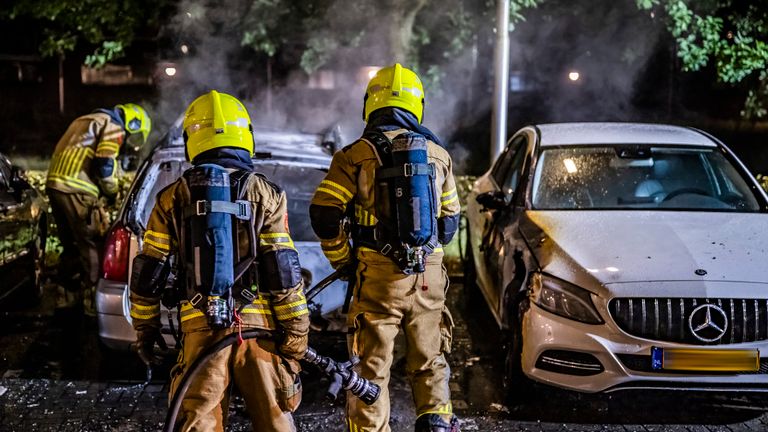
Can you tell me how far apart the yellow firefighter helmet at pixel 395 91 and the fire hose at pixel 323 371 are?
2.87 ft

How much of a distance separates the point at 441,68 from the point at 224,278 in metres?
10.8

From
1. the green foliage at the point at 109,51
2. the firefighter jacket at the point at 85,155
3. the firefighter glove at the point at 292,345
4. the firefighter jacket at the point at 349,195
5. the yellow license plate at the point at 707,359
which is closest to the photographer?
the firefighter glove at the point at 292,345

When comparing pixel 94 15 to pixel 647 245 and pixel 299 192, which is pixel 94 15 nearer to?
pixel 299 192

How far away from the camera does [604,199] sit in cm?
561

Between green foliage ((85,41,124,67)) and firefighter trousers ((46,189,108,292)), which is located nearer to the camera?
firefighter trousers ((46,189,108,292))

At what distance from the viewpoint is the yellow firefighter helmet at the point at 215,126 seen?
3.40 metres

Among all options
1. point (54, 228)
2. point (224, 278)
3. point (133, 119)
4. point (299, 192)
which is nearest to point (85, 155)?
point (133, 119)

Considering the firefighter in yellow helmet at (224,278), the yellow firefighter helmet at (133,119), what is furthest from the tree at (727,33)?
the firefighter in yellow helmet at (224,278)

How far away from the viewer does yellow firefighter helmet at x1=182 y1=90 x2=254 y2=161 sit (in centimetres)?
340

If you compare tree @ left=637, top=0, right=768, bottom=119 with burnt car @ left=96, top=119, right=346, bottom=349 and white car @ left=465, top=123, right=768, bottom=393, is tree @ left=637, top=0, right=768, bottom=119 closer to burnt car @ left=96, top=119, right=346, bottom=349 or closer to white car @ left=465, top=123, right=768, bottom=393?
white car @ left=465, top=123, right=768, bottom=393

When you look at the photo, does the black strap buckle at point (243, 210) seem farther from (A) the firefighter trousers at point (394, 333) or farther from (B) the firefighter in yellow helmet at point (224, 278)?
(A) the firefighter trousers at point (394, 333)

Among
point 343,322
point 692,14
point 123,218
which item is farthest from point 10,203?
point 692,14

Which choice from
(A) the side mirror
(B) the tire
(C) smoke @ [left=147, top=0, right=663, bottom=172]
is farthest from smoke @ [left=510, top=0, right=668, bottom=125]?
(B) the tire

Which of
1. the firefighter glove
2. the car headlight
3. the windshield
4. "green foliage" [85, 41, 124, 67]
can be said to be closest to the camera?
the firefighter glove
